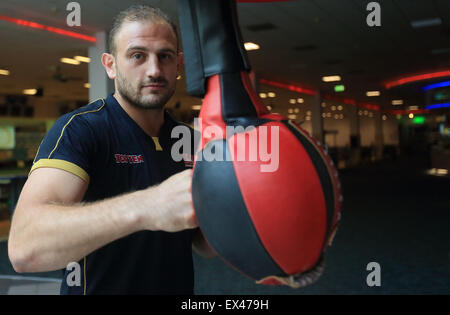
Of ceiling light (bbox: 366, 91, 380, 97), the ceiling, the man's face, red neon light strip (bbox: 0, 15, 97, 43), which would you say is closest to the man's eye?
the man's face

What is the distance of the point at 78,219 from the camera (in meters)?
0.58

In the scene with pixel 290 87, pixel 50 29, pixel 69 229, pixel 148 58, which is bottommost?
pixel 69 229

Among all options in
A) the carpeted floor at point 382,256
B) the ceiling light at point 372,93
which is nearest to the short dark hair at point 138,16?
the carpeted floor at point 382,256

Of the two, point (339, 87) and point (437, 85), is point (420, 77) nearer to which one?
point (437, 85)

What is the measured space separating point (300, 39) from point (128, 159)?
644 centimetres

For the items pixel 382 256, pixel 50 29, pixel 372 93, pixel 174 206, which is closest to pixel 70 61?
pixel 50 29

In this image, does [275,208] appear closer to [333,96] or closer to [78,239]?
[78,239]

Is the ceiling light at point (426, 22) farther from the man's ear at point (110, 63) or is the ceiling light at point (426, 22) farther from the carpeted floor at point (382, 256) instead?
the man's ear at point (110, 63)

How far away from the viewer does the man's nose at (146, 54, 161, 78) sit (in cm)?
79

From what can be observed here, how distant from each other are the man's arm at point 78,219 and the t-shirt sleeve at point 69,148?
0.17 ft

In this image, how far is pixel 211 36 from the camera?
0.48 metres

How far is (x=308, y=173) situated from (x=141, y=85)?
49 centimetres

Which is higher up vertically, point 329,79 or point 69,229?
point 329,79
